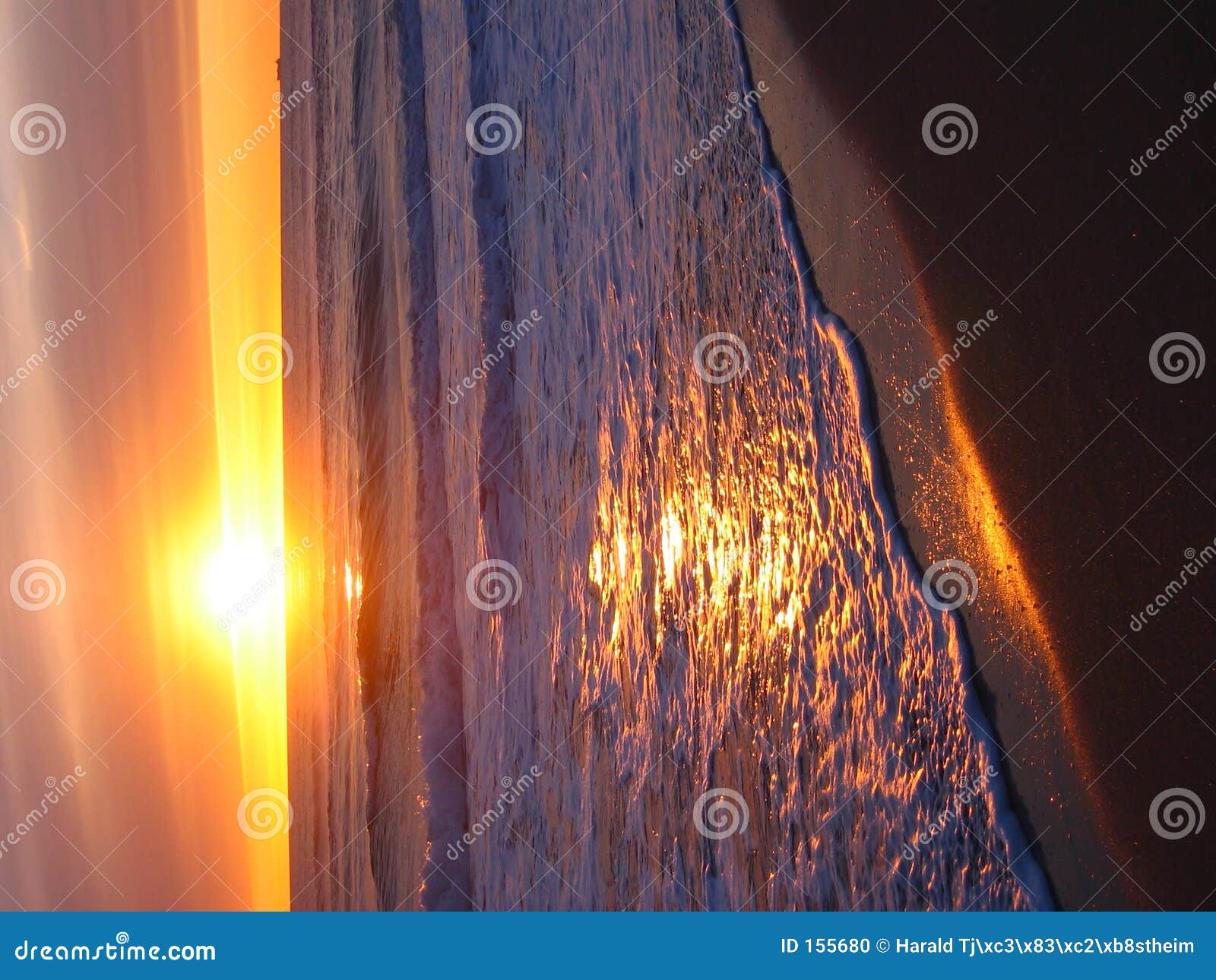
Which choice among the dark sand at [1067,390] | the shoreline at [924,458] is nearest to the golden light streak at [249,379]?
the shoreline at [924,458]

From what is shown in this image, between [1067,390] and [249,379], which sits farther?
[249,379]

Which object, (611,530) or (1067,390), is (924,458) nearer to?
(1067,390)

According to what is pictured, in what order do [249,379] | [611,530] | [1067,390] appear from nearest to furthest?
[1067,390] < [611,530] < [249,379]

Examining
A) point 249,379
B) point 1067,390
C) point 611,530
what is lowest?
point 1067,390

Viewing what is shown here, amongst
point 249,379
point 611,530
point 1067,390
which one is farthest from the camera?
point 249,379

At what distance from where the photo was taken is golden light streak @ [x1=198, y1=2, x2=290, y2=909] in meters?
2.89

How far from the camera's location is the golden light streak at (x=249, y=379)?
289 cm

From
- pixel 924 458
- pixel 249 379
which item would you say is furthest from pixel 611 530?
pixel 249 379

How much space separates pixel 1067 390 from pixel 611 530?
591 mm

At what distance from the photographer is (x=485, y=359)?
1.32 m

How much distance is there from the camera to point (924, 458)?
534 millimetres

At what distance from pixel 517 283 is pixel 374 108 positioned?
85 centimetres

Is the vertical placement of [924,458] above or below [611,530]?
below

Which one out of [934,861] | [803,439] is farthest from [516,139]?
[934,861]
